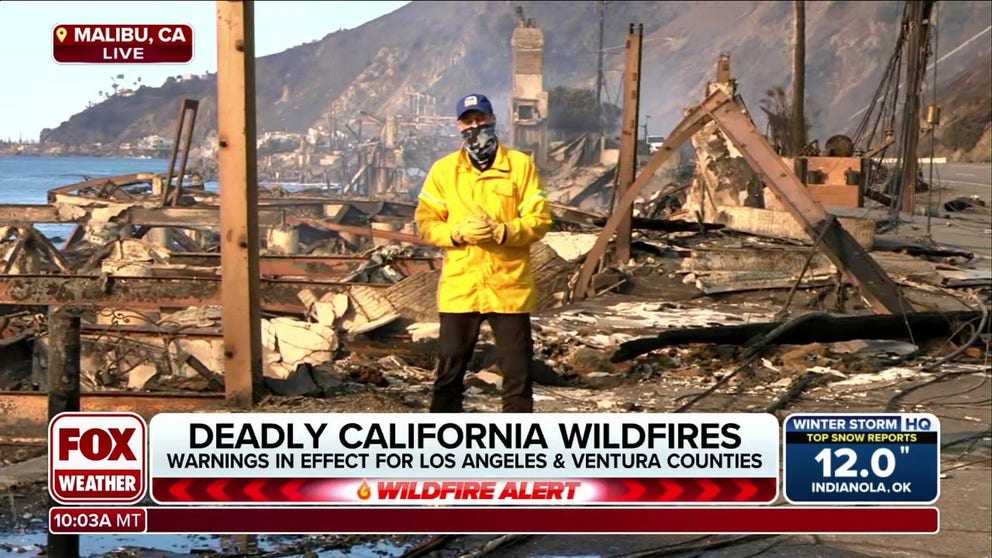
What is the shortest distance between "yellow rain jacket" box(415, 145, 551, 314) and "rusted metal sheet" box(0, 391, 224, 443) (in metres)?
2.38

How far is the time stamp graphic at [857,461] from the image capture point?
500cm

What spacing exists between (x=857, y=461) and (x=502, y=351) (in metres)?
1.93

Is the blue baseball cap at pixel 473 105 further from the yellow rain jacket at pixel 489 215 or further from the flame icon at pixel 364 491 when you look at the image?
the flame icon at pixel 364 491

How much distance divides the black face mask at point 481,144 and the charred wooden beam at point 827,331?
416 centimetres

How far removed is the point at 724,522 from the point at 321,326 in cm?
521

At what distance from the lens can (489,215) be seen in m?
6.14

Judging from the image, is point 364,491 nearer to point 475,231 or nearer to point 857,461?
point 475,231

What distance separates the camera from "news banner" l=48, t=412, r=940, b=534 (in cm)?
491

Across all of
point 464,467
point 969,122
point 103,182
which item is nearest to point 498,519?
point 464,467

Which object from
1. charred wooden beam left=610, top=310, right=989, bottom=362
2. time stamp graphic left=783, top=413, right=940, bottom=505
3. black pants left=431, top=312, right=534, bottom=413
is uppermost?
black pants left=431, top=312, right=534, bottom=413

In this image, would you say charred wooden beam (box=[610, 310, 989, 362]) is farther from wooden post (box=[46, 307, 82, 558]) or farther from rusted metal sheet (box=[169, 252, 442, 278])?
wooden post (box=[46, 307, 82, 558])

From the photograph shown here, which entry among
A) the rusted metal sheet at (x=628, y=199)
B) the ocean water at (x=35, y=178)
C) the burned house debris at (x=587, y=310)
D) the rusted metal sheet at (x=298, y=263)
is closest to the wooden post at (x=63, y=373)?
the burned house debris at (x=587, y=310)

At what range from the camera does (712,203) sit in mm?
22469

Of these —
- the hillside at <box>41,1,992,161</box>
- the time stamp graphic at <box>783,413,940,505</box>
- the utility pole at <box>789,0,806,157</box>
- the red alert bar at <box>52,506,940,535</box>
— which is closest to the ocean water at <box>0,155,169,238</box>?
the red alert bar at <box>52,506,940,535</box>
